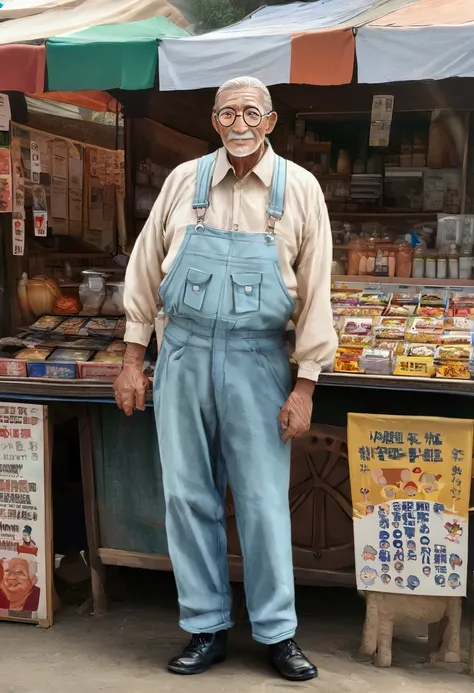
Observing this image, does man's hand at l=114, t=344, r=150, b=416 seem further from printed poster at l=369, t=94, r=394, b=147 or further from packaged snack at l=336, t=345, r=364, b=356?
printed poster at l=369, t=94, r=394, b=147

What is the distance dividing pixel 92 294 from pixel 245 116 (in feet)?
5.15

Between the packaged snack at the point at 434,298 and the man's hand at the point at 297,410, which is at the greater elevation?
the packaged snack at the point at 434,298

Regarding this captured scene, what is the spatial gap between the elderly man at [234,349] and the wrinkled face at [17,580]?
33.2 inches

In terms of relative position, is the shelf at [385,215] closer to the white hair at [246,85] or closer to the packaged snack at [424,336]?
the packaged snack at [424,336]

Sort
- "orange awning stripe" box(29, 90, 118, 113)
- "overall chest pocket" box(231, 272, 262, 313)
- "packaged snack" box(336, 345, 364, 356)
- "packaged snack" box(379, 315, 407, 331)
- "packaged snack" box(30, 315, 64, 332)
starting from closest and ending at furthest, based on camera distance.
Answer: "overall chest pocket" box(231, 272, 262, 313) < "packaged snack" box(336, 345, 364, 356) < "packaged snack" box(379, 315, 407, 331) < "packaged snack" box(30, 315, 64, 332) < "orange awning stripe" box(29, 90, 118, 113)

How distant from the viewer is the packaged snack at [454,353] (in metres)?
3.22

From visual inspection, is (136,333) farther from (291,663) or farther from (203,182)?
(291,663)

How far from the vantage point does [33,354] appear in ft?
12.0

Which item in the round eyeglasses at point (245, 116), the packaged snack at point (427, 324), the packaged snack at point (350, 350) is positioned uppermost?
the round eyeglasses at point (245, 116)

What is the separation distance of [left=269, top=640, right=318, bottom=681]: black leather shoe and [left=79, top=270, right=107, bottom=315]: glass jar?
1871mm

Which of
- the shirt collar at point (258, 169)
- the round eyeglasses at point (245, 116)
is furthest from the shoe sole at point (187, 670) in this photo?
the round eyeglasses at point (245, 116)

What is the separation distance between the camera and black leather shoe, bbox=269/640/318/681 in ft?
9.97

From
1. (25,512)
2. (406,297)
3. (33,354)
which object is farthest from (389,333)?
(25,512)

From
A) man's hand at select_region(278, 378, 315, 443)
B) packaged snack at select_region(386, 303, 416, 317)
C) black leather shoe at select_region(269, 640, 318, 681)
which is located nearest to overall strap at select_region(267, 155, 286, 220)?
man's hand at select_region(278, 378, 315, 443)
